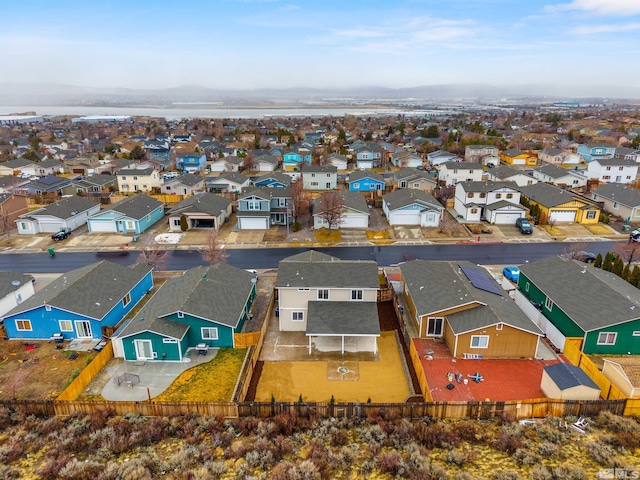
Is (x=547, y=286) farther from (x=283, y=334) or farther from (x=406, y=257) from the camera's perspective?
(x=283, y=334)

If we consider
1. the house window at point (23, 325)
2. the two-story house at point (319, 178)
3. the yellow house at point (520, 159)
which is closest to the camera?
the house window at point (23, 325)

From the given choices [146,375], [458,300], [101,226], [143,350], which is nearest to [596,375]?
[458,300]

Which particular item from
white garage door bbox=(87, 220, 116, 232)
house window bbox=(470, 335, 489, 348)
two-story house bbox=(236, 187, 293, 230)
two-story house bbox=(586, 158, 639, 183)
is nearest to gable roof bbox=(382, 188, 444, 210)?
two-story house bbox=(236, 187, 293, 230)

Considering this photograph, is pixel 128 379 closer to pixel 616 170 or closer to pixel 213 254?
pixel 213 254

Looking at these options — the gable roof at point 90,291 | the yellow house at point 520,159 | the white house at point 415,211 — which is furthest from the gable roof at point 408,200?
the yellow house at point 520,159

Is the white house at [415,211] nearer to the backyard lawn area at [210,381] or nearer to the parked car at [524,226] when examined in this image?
the parked car at [524,226]

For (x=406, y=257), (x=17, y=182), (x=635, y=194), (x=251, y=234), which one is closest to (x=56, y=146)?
(x=17, y=182)
